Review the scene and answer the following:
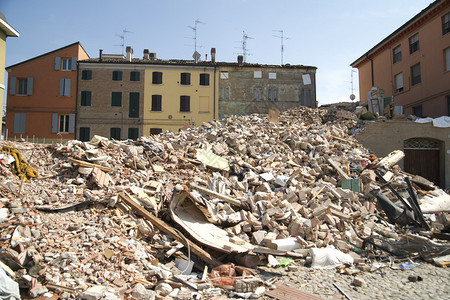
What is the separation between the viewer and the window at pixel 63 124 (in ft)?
92.3

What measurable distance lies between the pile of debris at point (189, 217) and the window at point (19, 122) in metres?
21.9

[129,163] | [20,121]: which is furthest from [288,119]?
[20,121]

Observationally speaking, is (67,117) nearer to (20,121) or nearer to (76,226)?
(20,121)

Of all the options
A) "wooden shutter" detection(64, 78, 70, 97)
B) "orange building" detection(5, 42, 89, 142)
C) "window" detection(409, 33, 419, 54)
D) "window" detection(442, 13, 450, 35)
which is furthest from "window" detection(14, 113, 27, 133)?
"window" detection(442, 13, 450, 35)

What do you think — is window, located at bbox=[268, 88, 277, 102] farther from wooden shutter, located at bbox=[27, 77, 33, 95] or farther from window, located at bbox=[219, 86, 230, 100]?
wooden shutter, located at bbox=[27, 77, 33, 95]

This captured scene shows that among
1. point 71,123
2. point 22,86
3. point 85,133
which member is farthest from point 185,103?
point 22,86

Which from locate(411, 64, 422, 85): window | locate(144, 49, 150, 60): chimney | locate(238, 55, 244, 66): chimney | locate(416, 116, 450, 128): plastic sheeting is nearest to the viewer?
locate(416, 116, 450, 128): plastic sheeting

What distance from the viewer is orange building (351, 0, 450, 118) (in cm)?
2033

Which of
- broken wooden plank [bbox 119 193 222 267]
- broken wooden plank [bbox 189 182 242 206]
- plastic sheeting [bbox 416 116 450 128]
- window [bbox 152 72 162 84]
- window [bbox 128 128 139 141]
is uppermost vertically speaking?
window [bbox 152 72 162 84]

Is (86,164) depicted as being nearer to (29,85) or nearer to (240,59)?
(240,59)

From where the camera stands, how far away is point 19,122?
27969mm

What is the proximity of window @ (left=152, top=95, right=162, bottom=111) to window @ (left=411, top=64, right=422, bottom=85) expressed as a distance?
2129cm

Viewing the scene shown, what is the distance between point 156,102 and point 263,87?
10456mm

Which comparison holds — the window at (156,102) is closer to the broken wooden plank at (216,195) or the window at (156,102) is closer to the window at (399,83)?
the window at (399,83)
